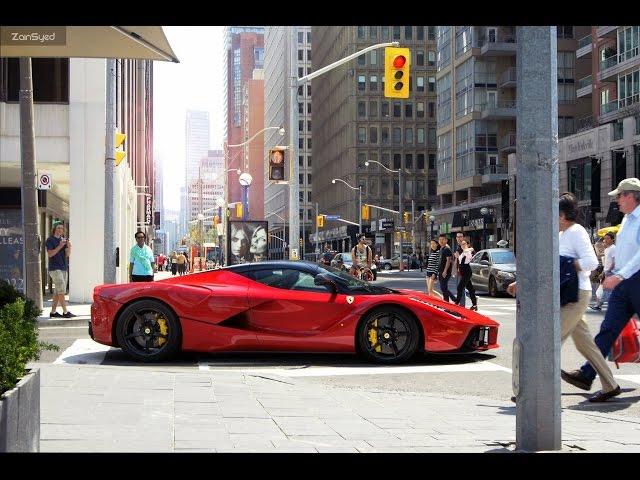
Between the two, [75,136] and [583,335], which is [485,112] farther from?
[583,335]

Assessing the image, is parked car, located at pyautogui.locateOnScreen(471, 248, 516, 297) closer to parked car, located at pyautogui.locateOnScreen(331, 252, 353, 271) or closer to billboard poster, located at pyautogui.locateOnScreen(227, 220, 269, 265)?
billboard poster, located at pyautogui.locateOnScreen(227, 220, 269, 265)

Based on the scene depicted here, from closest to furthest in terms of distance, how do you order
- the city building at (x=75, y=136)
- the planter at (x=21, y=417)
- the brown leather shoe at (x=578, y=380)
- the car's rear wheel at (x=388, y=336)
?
1. the planter at (x=21, y=417)
2. the brown leather shoe at (x=578, y=380)
3. the car's rear wheel at (x=388, y=336)
4. the city building at (x=75, y=136)

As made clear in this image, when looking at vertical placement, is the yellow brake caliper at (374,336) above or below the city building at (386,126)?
below

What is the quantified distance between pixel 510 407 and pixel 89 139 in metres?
17.1

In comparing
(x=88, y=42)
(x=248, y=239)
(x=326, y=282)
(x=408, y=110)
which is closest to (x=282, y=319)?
(x=326, y=282)

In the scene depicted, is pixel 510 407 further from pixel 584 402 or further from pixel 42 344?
pixel 42 344

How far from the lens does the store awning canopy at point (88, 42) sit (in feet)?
21.4

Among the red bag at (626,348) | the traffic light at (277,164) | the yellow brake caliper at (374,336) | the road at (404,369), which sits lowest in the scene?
the road at (404,369)

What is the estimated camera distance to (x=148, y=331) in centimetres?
1050

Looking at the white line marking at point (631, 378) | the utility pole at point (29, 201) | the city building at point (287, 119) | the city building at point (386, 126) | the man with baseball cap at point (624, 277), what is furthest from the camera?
the city building at point (287, 119)

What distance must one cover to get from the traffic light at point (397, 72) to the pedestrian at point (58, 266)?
732 cm

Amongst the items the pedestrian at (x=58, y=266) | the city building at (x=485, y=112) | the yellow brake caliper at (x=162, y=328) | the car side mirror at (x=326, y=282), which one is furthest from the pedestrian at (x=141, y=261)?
the city building at (x=485, y=112)

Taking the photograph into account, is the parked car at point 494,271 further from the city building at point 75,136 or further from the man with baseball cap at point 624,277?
the man with baseball cap at point 624,277
